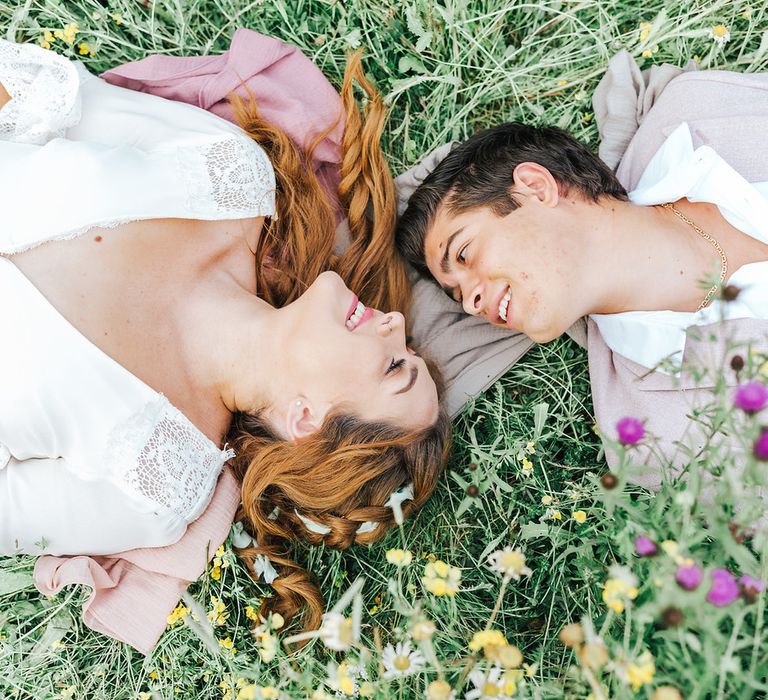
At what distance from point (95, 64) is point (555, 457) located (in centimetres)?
255

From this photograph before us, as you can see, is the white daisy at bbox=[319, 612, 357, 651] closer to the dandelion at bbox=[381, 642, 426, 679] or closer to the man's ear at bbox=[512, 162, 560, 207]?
the dandelion at bbox=[381, 642, 426, 679]

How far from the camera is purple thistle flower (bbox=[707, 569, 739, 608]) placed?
1.13 meters

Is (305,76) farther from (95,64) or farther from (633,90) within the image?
(633,90)

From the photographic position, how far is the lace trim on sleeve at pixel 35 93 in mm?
2336

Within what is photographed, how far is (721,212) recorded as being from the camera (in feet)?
8.29

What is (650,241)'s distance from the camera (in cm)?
244

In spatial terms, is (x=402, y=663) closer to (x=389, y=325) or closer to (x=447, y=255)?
(x=389, y=325)

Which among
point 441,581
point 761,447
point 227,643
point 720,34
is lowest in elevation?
point 227,643

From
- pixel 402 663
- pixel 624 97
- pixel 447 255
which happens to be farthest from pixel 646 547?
pixel 624 97

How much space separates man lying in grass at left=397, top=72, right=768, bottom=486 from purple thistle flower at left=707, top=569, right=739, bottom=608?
3.91 ft

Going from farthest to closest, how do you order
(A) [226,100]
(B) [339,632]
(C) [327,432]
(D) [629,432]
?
1. (A) [226,100]
2. (C) [327,432]
3. (D) [629,432]
4. (B) [339,632]

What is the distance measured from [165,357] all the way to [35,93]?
1.01 metres

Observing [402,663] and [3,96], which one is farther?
[3,96]

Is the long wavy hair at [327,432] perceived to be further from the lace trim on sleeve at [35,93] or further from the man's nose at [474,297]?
the lace trim on sleeve at [35,93]
